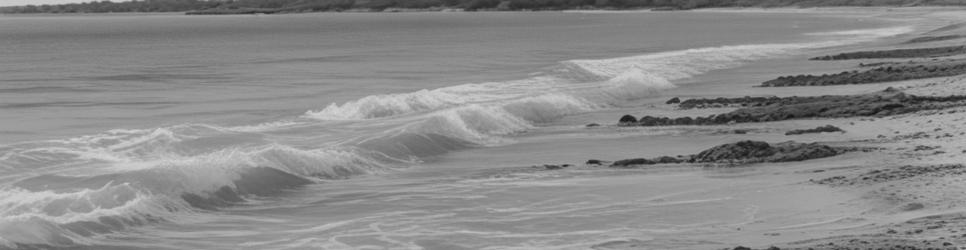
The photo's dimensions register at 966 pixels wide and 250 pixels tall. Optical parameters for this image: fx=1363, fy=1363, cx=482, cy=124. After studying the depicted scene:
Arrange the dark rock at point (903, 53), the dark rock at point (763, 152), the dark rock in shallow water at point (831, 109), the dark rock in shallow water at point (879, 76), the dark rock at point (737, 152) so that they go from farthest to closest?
the dark rock at point (903, 53) < the dark rock in shallow water at point (879, 76) < the dark rock in shallow water at point (831, 109) < the dark rock at point (737, 152) < the dark rock at point (763, 152)

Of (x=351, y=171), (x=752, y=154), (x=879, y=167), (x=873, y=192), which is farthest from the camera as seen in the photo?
(x=351, y=171)

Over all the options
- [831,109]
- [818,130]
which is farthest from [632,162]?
[831,109]

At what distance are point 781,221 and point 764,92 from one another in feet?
48.0

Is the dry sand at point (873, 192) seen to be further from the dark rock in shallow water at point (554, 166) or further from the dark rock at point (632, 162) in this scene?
the dark rock in shallow water at point (554, 166)

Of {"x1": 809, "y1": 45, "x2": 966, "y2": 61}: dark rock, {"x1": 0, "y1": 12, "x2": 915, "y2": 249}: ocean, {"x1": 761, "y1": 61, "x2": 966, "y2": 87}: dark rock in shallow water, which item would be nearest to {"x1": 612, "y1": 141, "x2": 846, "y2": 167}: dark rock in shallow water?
{"x1": 0, "y1": 12, "x2": 915, "y2": 249}: ocean

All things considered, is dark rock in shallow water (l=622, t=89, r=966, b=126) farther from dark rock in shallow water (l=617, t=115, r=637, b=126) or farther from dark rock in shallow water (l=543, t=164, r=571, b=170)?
dark rock in shallow water (l=543, t=164, r=571, b=170)

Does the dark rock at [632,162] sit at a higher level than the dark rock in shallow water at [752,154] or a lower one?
lower

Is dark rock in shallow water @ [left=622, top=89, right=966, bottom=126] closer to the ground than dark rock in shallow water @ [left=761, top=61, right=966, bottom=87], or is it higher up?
higher up

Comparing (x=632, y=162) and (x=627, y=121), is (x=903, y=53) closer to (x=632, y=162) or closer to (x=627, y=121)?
(x=627, y=121)

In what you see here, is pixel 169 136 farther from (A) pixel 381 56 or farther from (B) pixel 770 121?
(A) pixel 381 56

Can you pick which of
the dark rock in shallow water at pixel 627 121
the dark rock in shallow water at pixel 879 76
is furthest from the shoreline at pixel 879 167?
the dark rock in shallow water at pixel 879 76

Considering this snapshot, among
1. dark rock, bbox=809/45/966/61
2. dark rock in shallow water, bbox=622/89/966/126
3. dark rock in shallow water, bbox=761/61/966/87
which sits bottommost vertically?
dark rock, bbox=809/45/966/61

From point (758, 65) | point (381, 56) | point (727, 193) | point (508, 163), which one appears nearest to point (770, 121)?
point (508, 163)

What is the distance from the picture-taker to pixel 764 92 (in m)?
24.8
